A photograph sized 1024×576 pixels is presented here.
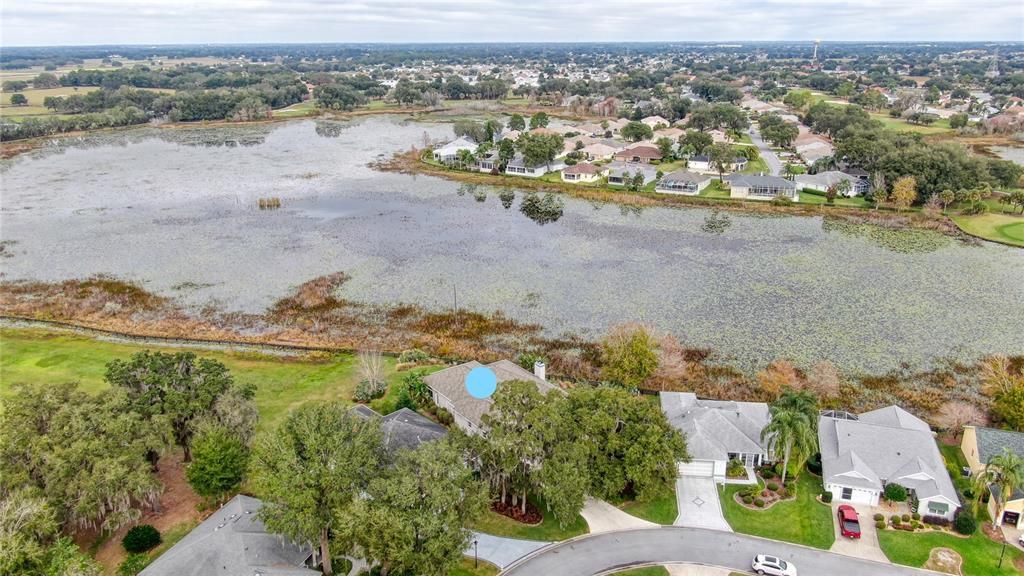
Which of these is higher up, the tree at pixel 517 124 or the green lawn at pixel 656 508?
the tree at pixel 517 124

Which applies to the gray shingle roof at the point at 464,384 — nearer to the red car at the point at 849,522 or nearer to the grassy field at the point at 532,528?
the grassy field at the point at 532,528

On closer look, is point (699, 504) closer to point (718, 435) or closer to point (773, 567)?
point (718, 435)

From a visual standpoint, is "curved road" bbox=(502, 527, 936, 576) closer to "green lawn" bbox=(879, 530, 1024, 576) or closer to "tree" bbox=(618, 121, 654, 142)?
"green lawn" bbox=(879, 530, 1024, 576)

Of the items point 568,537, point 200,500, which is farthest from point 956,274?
point 200,500

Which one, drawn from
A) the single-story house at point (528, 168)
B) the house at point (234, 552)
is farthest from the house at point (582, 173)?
the house at point (234, 552)

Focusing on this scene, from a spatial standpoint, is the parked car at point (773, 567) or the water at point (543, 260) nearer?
the parked car at point (773, 567)

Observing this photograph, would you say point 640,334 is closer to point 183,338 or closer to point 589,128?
point 183,338

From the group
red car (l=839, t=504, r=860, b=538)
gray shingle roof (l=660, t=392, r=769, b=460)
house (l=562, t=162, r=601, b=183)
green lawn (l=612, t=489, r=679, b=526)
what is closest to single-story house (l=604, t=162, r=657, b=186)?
house (l=562, t=162, r=601, b=183)
